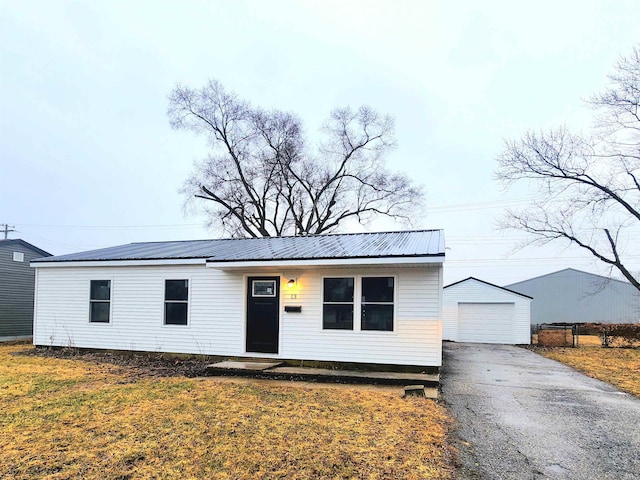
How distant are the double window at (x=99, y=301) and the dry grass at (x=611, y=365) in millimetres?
12089

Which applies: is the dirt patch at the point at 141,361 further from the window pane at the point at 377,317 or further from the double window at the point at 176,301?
the window pane at the point at 377,317

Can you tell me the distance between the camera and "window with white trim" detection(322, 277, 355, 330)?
9320mm

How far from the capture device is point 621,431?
5426mm

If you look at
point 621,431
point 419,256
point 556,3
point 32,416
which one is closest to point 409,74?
point 556,3

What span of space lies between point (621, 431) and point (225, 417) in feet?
16.5

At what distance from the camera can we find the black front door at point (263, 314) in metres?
10.0

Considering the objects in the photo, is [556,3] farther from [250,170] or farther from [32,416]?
[250,170]

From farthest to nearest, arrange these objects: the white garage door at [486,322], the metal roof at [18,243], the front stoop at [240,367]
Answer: the white garage door at [486,322], the metal roof at [18,243], the front stoop at [240,367]

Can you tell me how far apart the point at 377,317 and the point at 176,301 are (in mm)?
5132

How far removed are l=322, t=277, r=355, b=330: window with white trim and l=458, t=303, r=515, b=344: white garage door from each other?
13.2 m

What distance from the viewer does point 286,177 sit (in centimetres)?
2975

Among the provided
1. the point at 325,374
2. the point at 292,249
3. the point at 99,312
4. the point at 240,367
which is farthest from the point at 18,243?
the point at 325,374

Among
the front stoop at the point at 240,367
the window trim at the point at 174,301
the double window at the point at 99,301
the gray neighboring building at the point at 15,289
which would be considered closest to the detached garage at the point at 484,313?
the front stoop at the point at 240,367

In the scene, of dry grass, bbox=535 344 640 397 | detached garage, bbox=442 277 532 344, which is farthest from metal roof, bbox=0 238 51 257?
dry grass, bbox=535 344 640 397
